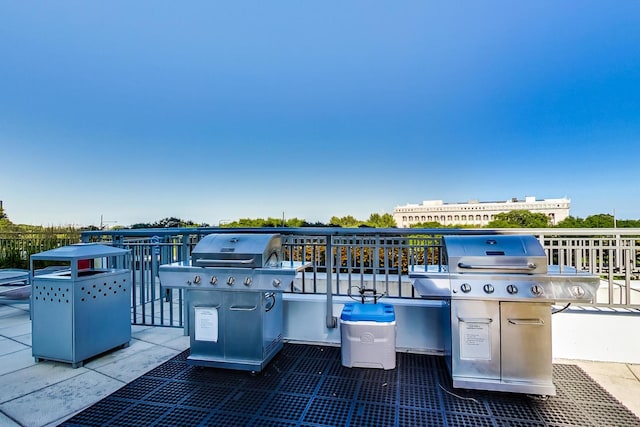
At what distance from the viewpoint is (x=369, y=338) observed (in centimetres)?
236

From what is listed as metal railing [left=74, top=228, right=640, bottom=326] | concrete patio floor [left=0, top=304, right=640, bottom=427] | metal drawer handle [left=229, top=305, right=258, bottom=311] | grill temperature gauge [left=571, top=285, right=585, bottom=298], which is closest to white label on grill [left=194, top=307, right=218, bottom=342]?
metal drawer handle [left=229, top=305, right=258, bottom=311]

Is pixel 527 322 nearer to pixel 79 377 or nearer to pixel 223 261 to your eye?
pixel 223 261

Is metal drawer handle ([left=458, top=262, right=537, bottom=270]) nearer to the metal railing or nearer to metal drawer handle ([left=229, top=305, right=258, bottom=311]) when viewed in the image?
the metal railing

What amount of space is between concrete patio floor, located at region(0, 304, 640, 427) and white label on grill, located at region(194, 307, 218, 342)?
55cm

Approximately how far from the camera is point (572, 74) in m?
8.18

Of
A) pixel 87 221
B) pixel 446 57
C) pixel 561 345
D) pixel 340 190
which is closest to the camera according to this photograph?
pixel 561 345

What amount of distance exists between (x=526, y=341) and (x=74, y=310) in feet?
11.0

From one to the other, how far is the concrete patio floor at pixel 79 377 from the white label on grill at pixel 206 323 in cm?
55

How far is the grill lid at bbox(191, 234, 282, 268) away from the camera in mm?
2352

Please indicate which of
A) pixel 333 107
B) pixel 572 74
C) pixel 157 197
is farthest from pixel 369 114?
pixel 157 197

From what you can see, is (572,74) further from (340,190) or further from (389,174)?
(340,190)

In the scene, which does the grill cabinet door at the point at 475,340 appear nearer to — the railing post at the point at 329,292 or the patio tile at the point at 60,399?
the railing post at the point at 329,292

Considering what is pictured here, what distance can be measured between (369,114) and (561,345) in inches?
340

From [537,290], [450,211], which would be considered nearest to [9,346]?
[537,290]
